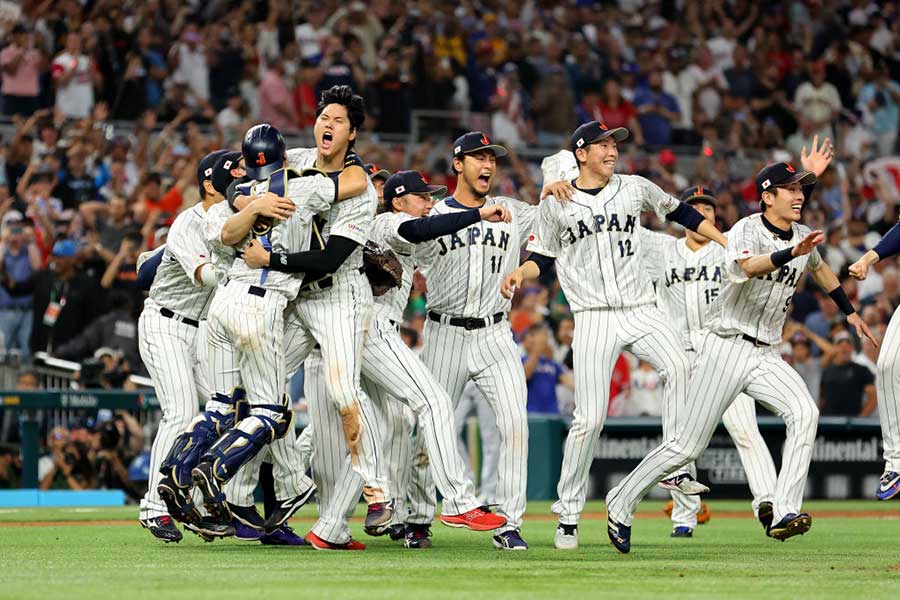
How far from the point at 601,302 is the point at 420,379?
1.45 meters

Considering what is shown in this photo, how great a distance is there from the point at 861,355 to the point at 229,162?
428 inches

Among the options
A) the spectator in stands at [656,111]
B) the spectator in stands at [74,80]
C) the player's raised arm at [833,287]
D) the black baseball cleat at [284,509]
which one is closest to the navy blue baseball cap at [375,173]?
the black baseball cleat at [284,509]

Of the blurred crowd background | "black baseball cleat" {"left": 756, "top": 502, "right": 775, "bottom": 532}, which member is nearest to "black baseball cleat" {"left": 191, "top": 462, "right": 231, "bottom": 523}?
"black baseball cleat" {"left": 756, "top": 502, "right": 775, "bottom": 532}

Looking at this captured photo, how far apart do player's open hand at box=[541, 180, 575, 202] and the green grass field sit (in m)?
2.27

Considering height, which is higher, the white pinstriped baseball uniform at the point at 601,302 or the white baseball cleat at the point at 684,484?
the white pinstriped baseball uniform at the point at 601,302

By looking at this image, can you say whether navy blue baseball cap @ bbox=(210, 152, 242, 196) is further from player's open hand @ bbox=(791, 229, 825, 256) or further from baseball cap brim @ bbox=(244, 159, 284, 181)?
player's open hand @ bbox=(791, 229, 825, 256)

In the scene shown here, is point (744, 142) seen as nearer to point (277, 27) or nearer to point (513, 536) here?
point (277, 27)

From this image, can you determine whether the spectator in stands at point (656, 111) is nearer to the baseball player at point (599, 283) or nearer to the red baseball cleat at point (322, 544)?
the baseball player at point (599, 283)

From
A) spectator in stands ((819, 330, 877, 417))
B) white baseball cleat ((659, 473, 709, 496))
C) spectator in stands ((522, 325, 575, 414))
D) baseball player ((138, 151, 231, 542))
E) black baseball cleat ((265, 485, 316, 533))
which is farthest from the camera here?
spectator in stands ((819, 330, 877, 417))

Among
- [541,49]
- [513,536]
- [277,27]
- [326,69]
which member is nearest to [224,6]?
[277,27]

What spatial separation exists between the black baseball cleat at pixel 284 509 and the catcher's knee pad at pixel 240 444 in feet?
2.44

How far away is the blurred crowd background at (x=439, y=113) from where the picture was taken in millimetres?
16250

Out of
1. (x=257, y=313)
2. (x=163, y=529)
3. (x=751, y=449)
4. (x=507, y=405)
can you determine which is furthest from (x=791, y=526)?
(x=163, y=529)

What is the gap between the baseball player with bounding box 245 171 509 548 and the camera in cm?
861
